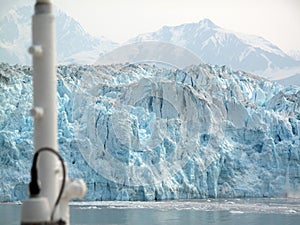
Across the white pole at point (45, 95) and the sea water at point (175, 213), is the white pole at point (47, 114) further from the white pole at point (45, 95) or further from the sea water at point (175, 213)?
the sea water at point (175, 213)

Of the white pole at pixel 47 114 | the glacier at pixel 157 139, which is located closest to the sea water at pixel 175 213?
the glacier at pixel 157 139

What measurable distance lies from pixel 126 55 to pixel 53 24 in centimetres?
1423

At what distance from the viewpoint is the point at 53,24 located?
2.93m

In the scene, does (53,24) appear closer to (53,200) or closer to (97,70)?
(53,200)

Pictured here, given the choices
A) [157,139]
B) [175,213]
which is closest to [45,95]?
[175,213]

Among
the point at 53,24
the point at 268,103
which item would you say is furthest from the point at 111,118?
the point at 53,24

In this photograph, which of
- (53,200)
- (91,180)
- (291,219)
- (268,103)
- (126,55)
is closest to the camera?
(53,200)

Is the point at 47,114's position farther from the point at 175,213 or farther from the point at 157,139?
the point at 157,139

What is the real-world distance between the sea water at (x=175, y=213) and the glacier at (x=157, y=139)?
118cm

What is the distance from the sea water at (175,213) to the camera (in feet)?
47.7

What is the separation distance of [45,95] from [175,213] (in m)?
14.3

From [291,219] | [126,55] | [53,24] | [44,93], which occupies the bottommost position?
[291,219]

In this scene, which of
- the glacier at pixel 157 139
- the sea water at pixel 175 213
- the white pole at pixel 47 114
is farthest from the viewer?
the glacier at pixel 157 139

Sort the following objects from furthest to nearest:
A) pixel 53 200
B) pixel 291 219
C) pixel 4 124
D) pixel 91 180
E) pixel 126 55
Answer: pixel 4 124 → pixel 91 180 → pixel 126 55 → pixel 291 219 → pixel 53 200
